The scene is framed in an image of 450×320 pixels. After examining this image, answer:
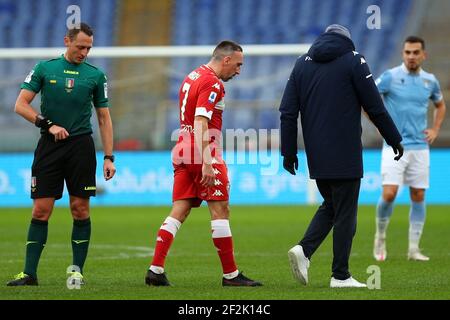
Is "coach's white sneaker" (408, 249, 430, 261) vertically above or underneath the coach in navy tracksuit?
underneath

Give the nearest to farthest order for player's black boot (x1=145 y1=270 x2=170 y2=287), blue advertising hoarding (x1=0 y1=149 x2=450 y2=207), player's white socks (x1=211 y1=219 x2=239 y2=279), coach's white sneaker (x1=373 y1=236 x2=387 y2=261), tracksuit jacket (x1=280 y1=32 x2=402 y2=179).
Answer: tracksuit jacket (x1=280 y1=32 x2=402 y2=179), player's black boot (x1=145 y1=270 x2=170 y2=287), player's white socks (x1=211 y1=219 x2=239 y2=279), coach's white sneaker (x1=373 y1=236 x2=387 y2=261), blue advertising hoarding (x1=0 y1=149 x2=450 y2=207)

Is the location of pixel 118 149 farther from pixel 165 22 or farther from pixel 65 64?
pixel 65 64

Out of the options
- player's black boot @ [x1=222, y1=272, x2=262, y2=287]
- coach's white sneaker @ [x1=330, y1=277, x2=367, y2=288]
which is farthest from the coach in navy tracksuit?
player's black boot @ [x1=222, y1=272, x2=262, y2=287]

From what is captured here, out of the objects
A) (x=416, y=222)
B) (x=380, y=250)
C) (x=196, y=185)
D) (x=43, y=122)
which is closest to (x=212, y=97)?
(x=196, y=185)

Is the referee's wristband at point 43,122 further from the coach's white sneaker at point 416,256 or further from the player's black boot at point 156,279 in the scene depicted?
the coach's white sneaker at point 416,256

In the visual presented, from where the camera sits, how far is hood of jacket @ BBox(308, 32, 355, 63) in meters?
7.53

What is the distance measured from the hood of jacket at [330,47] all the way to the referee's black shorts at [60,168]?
6.54 ft

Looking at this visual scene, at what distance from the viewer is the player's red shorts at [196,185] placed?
7.85 metres

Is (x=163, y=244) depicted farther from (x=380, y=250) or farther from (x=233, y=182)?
(x=233, y=182)

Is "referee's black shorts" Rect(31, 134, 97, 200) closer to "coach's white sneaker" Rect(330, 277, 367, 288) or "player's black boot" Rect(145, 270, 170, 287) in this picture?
"player's black boot" Rect(145, 270, 170, 287)

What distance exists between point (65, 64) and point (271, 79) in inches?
747

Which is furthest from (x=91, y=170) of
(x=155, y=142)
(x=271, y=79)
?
(x=271, y=79)

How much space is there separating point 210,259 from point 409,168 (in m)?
2.35

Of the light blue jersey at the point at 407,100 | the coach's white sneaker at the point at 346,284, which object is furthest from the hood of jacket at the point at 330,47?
the light blue jersey at the point at 407,100
